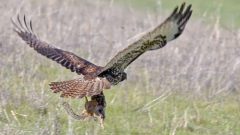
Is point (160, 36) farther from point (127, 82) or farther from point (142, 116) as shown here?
point (127, 82)

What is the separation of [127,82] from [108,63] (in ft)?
12.6

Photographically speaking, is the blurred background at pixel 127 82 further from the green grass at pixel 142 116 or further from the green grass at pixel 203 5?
the green grass at pixel 203 5

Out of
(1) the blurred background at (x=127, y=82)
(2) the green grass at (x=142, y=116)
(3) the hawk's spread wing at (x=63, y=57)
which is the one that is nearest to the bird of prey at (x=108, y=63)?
(3) the hawk's spread wing at (x=63, y=57)

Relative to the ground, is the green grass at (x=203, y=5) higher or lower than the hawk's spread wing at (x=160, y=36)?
higher

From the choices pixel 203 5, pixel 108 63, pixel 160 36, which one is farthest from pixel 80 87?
pixel 203 5

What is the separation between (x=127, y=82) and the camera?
11336mm

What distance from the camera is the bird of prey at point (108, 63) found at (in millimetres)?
7055

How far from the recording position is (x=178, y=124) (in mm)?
9180

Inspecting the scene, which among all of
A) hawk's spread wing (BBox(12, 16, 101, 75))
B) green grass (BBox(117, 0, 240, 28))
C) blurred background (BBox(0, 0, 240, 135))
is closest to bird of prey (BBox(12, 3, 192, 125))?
hawk's spread wing (BBox(12, 16, 101, 75))

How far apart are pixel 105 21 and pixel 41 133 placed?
29.6 ft

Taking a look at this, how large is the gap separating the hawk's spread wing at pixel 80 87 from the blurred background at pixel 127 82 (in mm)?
253

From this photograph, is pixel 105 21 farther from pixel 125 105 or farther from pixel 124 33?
pixel 125 105

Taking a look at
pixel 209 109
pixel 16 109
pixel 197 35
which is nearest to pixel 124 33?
pixel 197 35

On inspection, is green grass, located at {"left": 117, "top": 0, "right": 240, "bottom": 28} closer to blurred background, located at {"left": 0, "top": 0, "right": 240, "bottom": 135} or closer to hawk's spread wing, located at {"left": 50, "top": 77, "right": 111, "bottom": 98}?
→ blurred background, located at {"left": 0, "top": 0, "right": 240, "bottom": 135}
